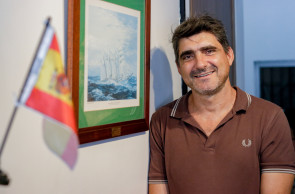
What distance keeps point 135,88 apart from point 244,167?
598 mm

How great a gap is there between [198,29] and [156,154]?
0.62 metres

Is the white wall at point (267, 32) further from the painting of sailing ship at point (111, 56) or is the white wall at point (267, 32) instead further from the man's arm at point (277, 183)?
the painting of sailing ship at point (111, 56)

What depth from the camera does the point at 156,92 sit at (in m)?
1.47

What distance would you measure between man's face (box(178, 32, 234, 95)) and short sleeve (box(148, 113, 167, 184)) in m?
0.25

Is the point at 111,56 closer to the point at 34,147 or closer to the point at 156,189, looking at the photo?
the point at 34,147

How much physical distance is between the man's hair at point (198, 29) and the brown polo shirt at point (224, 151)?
31 centimetres

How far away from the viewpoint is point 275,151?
1357 millimetres

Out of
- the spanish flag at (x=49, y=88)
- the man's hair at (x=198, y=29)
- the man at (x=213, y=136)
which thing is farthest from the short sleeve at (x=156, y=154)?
the spanish flag at (x=49, y=88)

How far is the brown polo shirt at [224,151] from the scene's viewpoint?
1339 millimetres

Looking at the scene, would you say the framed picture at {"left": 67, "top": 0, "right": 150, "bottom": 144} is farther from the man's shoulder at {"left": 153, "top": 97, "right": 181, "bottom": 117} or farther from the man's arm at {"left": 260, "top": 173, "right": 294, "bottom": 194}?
the man's arm at {"left": 260, "top": 173, "right": 294, "bottom": 194}

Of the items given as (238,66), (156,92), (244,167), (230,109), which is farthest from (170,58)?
(238,66)

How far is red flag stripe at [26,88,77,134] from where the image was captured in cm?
56

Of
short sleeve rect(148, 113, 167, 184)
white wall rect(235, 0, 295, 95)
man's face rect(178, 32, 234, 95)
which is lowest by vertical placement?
short sleeve rect(148, 113, 167, 184)

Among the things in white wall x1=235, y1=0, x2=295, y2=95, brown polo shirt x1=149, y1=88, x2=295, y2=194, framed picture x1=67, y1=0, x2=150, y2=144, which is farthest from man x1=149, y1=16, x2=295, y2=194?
white wall x1=235, y1=0, x2=295, y2=95
